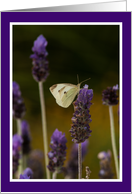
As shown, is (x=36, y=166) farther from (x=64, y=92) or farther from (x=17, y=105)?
(x=64, y=92)

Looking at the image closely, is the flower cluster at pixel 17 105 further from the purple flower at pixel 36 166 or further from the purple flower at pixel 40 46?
the purple flower at pixel 36 166

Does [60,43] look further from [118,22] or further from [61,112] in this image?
[118,22]

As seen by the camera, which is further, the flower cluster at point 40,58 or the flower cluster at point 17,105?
the flower cluster at point 17,105

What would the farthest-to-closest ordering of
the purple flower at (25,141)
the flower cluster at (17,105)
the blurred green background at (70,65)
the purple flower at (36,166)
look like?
1. the blurred green background at (70,65)
2. the purple flower at (25,141)
3. the purple flower at (36,166)
4. the flower cluster at (17,105)

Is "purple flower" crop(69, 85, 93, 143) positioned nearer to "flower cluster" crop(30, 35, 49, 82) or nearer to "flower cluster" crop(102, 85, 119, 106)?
"flower cluster" crop(102, 85, 119, 106)

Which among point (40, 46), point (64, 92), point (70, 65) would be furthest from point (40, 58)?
point (70, 65)

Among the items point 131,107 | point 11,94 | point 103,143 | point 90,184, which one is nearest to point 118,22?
point 131,107

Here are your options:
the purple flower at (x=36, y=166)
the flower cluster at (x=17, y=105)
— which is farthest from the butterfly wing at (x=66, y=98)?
the purple flower at (x=36, y=166)

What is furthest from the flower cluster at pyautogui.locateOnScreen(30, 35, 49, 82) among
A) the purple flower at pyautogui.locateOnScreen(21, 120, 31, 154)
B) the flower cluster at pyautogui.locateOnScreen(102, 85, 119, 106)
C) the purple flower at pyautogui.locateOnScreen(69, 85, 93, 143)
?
the purple flower at pyautogui.locateOnScreen(21, 120, 31, 154)
